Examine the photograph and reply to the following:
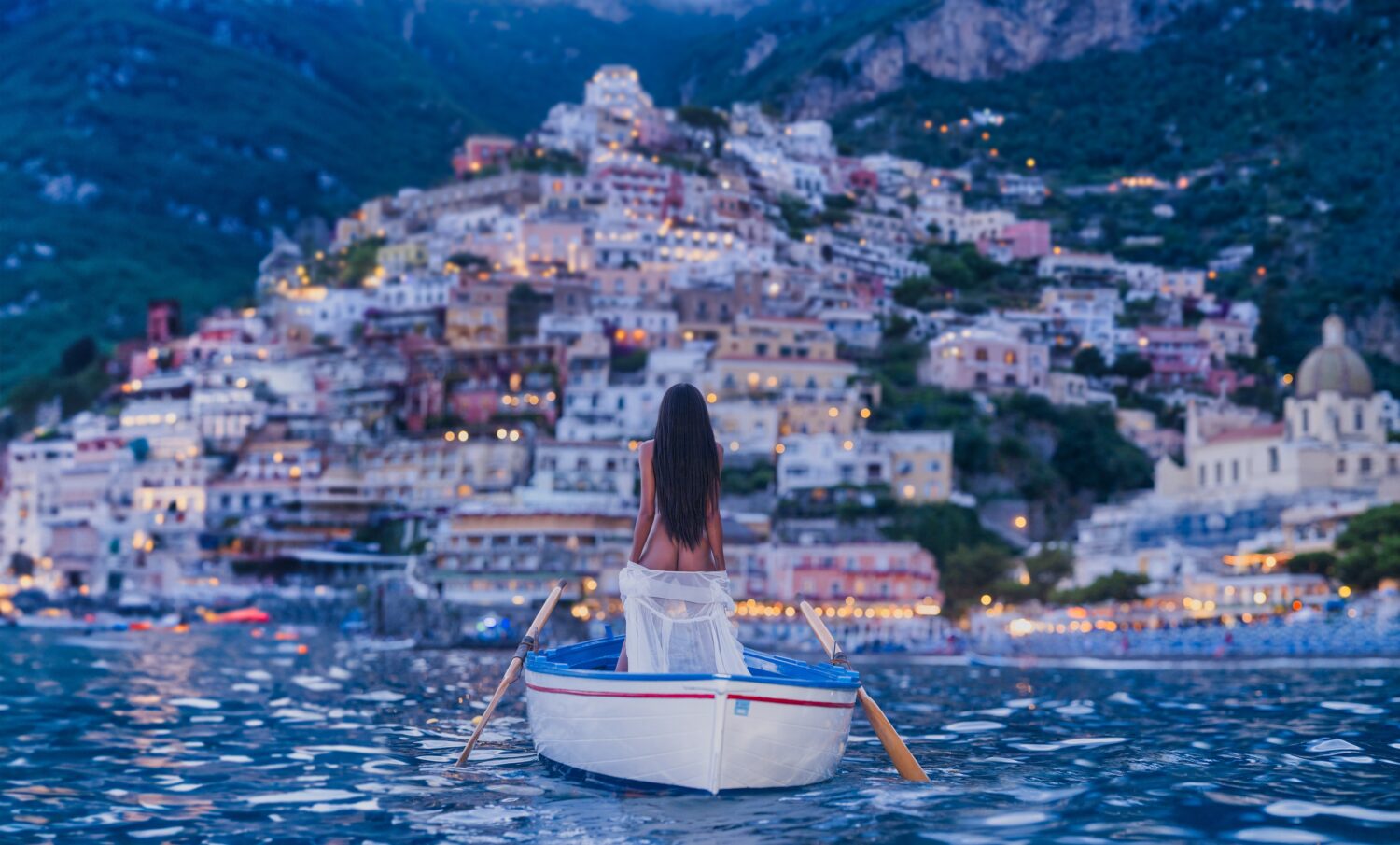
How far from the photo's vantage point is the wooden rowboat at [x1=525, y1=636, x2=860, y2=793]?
13.0 m

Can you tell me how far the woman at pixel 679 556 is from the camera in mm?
13781

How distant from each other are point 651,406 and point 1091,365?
108 ft

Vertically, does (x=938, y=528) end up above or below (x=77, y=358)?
below

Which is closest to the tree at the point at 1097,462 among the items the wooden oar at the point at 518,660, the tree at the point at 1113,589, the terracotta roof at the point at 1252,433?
the terracotta roof at the point at 1252,433

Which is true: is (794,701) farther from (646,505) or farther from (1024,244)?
(1024,244)

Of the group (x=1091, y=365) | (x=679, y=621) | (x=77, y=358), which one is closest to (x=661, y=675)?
(x=679, y=621)

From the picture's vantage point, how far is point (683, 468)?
542 inches

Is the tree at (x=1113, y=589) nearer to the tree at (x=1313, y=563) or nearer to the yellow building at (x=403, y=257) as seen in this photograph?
the tree at (x=1313, y=563)

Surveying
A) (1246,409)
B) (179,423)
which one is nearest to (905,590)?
(1246,409)

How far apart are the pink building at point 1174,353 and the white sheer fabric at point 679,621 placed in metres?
98.5

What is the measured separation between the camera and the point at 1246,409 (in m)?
98.1

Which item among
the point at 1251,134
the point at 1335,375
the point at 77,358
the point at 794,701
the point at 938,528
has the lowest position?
the point at 794,701

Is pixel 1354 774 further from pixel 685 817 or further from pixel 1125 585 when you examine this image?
pixel 1125 585

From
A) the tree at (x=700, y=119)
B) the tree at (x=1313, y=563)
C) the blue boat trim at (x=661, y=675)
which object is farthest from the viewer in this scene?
the tree at (x=700, y=119)
